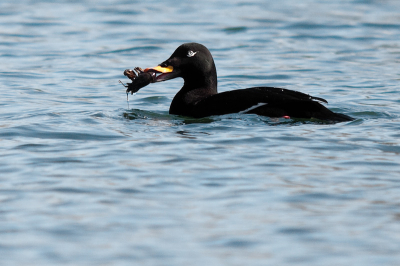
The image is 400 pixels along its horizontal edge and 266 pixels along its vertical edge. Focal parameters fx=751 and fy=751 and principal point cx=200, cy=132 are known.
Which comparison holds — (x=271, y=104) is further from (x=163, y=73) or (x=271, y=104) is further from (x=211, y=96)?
(x=163, y=73)

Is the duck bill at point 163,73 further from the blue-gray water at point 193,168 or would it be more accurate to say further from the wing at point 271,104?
the wing at point 271,104

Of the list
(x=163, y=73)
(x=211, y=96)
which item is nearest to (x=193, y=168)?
(x=211, y=96)

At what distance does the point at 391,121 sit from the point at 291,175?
8.71 ft

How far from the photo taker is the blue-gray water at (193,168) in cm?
464

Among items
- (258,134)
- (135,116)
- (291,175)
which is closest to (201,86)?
(135,116)

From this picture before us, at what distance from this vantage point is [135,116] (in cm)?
875

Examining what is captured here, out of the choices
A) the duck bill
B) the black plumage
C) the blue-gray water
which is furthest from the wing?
A: the duck bill

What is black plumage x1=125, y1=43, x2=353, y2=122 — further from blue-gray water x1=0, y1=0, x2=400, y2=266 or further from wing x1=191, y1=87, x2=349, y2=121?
blue-gray water x1=0, y1=0, x2=400, y2=266

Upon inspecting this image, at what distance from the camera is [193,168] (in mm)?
6281

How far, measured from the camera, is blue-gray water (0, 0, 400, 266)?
464cm

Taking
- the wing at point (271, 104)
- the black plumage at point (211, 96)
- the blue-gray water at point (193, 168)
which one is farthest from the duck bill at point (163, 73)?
the wing at point (271, 104)

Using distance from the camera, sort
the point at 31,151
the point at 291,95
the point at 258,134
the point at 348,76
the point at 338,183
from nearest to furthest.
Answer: the point at 338,183 < the point at 31,151 < the point at 258,134 < the point at 291,95 < the point at 348,76

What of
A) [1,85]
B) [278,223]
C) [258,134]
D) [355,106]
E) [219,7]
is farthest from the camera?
Answer: [219,7]

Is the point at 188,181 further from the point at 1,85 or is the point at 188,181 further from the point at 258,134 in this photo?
the point at 1,85
